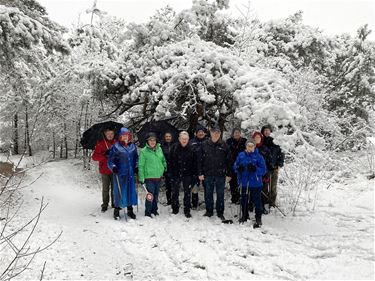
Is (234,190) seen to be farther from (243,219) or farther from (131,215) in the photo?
(131,215)

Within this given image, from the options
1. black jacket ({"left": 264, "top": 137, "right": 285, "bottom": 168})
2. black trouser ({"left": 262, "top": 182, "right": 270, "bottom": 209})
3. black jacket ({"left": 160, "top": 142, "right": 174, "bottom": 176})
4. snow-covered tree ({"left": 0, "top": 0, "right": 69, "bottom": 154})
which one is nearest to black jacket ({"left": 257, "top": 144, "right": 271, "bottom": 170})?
black jacket ({"left": 264, "top": 137, "right": 285, "bottom": 168})

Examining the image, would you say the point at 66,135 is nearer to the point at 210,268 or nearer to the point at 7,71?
the point at 7,71

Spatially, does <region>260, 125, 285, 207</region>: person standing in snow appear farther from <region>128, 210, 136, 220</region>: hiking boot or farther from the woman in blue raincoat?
<region>128, 210, 136, 220</region>: hiking boot

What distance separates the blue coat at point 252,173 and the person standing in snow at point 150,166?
174 centimetres

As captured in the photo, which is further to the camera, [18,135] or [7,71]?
[18,135]

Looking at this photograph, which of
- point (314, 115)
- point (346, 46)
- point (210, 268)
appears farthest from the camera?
point (346, 46)

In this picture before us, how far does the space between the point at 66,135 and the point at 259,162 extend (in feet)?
56.7

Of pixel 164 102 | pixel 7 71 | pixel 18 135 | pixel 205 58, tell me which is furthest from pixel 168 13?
pixel 18 135

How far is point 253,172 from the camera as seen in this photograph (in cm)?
760

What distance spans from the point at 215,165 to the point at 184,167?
29.3 inches

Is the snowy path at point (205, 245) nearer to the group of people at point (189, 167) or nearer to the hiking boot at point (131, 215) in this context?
the hiking boot at point (131, 215)

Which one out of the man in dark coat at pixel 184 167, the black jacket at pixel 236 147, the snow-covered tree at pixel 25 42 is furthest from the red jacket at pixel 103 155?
the black jacket at pixel 236 147

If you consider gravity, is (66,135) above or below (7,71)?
below

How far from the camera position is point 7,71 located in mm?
9469
